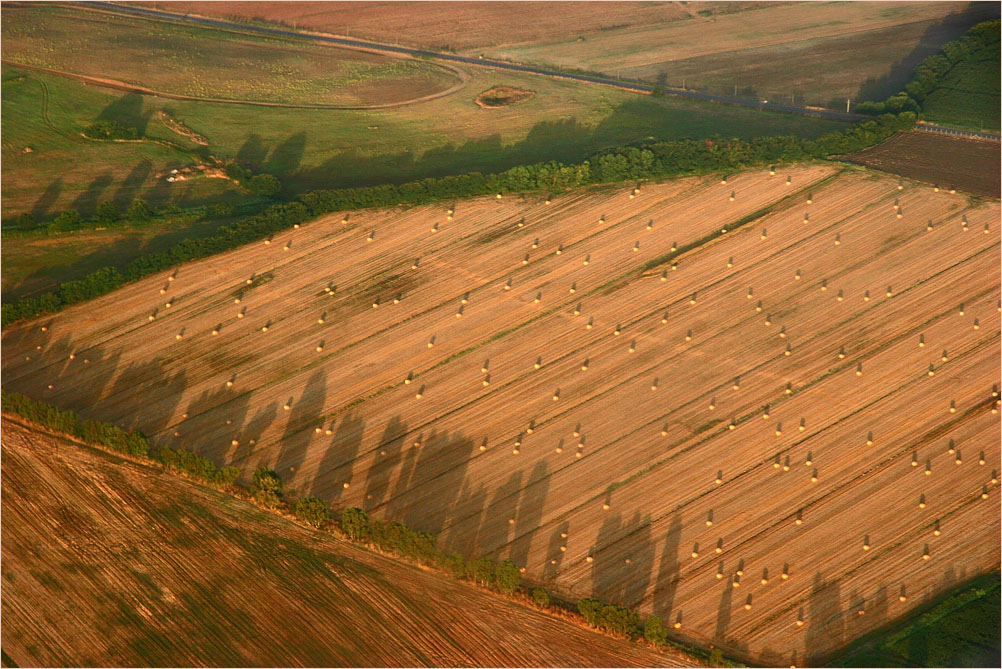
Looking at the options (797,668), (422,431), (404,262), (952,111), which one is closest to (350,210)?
(404,262)

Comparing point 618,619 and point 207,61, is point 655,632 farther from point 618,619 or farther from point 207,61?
point 207,61

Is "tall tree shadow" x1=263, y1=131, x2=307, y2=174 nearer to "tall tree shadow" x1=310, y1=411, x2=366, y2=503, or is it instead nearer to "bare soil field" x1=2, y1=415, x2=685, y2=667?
"tall tree shadow" x1=310, y1=411, x2=366, y2=503

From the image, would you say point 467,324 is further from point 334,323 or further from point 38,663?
point 38,663

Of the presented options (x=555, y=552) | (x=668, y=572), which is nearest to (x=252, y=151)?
(x=555, y=552)

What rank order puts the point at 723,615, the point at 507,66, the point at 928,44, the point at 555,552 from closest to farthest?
the point at 723,615 → the point at 555,552 → the point at 928,44 → the point at 507,66

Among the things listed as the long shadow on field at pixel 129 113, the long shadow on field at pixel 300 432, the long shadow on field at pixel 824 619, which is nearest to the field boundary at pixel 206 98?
the long shadow on field at pixel 129 113

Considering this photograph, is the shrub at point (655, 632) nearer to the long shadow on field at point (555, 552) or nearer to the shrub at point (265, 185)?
the long shadow on field at point (555, 552)
